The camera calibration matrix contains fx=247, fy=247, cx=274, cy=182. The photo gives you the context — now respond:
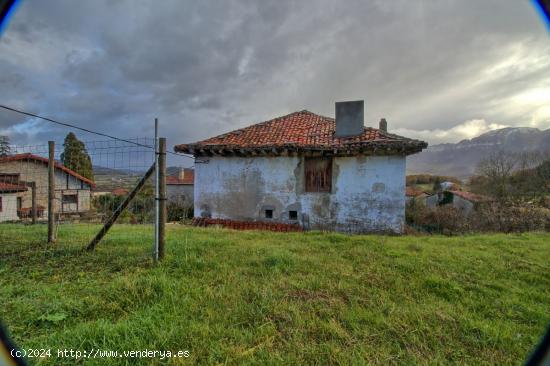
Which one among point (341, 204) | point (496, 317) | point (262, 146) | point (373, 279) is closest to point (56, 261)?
point (373, 279)

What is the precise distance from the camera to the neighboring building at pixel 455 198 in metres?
22.7

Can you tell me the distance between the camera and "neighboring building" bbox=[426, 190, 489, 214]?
22672 mm

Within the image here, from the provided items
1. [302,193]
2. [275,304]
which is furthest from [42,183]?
[275,304]

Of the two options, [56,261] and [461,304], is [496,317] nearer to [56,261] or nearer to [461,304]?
[461,304]

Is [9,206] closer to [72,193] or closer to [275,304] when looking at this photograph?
[72,193]

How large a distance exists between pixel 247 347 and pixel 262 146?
7833 mm

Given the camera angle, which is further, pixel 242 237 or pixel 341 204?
pixel 341 204

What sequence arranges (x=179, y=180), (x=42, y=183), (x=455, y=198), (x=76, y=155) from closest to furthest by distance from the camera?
(x=76, y=155), (x=42, y=183), (x=455, y=198), (x=179, y=180)

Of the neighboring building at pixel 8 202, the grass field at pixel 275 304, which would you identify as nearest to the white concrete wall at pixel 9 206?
the neighboring building at pixel 8 202

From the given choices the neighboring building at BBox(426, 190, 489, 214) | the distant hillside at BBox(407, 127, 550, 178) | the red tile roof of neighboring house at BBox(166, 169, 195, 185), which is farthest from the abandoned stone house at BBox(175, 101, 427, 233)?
the distant hillside at BBox(407, 127, 550, 178)

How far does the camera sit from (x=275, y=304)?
2771mm

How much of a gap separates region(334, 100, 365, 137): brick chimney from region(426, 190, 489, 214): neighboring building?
52.9 feet

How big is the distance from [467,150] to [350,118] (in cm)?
19771

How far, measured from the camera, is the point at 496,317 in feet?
8.91
